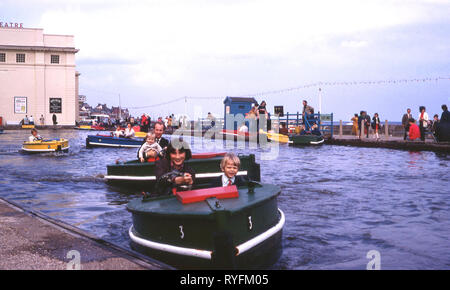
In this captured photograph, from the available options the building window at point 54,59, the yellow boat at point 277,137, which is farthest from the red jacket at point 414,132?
the building window at point 54,59

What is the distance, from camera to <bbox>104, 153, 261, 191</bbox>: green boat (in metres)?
13.2

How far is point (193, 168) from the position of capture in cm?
1307

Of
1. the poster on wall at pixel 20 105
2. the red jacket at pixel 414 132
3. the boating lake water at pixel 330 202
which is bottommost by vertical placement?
the boating lake water at pixel 330 202

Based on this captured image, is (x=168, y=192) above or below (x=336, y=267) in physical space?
above

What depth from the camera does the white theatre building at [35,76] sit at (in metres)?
67.6

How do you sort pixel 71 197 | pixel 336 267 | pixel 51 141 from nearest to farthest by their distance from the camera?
pixel 336 267 → pixel 71 197 → pixel 51 141

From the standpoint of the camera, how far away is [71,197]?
13305 millimetres

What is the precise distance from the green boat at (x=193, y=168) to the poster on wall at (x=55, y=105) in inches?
2312

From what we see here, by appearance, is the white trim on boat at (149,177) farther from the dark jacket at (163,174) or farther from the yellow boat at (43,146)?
the yellow boat at (43,146)

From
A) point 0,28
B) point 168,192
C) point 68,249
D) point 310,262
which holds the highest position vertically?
point 0,28
